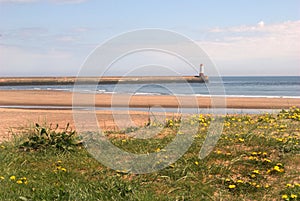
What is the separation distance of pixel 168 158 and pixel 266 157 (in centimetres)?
Result: 148

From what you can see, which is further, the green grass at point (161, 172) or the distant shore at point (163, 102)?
the distant shore at point (163, 102)

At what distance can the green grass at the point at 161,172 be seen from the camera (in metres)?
5.23

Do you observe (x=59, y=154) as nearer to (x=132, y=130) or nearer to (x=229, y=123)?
(x=132, y=130)

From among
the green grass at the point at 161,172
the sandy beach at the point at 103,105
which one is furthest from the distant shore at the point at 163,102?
the green grass at the point at 161,172

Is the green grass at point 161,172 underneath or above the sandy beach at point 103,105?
above

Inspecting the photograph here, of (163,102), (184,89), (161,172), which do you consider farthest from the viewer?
(184,89)

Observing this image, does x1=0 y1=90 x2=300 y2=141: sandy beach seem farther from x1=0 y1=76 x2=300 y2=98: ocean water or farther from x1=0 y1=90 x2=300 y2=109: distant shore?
x1=0 y1=76 x2=300 y2=98: ocean water

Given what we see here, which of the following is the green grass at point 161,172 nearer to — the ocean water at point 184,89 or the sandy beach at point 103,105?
the ocean water at point 184,89

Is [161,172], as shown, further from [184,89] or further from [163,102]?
[184,89]

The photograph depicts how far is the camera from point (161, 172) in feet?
19.7

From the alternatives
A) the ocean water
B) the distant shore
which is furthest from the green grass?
the distant shore

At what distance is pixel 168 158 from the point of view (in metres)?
6.51

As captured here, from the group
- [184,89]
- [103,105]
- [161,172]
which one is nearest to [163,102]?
[103,105]

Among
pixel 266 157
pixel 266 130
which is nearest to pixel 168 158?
pixel 266 157
